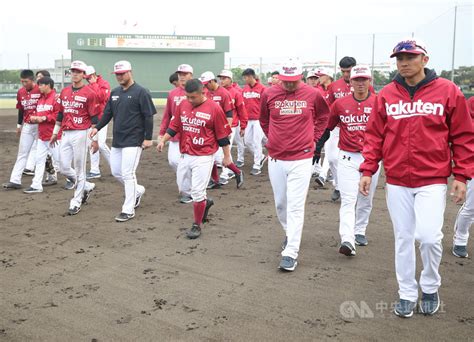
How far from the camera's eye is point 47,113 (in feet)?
33.7

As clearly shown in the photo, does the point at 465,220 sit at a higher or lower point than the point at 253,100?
lower

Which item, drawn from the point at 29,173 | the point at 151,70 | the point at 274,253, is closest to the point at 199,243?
the point at 274,253

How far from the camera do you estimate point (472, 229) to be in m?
7.50

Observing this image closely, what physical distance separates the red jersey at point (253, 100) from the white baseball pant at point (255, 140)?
173 mm

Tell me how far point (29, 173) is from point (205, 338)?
9.19 meters

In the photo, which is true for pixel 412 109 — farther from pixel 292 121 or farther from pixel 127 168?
pixel 127 168

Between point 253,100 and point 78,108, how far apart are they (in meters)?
5.37

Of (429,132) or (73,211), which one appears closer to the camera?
(429,132)

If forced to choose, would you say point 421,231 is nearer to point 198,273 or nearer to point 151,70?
point 198,273

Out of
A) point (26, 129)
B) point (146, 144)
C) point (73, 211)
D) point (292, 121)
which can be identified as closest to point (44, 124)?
point (26, 129)

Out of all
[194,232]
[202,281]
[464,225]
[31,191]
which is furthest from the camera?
[31,191]

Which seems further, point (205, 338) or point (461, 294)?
point (461, 294)

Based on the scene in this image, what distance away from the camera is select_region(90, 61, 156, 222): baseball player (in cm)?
808

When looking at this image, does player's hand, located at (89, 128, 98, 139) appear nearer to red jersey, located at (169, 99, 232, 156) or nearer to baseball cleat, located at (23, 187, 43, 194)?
red jersey, located at (169, 99, 232, 156)
